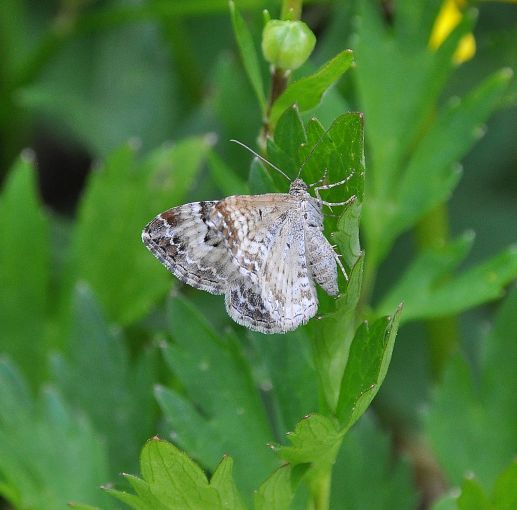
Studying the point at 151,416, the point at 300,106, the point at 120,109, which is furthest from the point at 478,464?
the point at 120,109

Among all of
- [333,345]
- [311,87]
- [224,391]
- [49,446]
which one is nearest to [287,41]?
[311,87]

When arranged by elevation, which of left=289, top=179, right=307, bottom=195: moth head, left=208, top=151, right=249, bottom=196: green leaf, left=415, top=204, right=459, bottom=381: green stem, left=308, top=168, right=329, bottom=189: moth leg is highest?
left=308, top=168, right=329, bottom=189: moth leg

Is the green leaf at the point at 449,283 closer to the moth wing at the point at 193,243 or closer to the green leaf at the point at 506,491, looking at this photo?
the green leaf at the point at 506,491

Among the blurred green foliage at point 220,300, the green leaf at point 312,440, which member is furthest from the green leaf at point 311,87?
Answer: the green leaf at point 312,440

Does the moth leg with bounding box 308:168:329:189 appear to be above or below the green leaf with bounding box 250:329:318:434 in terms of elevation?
above

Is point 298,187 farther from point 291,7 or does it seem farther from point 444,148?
point 444,148

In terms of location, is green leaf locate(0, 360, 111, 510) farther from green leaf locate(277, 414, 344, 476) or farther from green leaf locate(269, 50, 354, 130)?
green leaf locate(269, 50, 354, 130)

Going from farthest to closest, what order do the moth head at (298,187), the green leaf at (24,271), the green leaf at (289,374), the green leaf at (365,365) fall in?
1. the green leaf at (24,271)
2. the green leaf at (289,374)
3. the moth head at (298,187)
4. the green leaf at (365,365)

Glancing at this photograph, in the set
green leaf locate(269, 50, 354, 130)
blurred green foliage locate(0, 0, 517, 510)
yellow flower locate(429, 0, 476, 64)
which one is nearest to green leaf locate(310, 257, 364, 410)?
blurred green foliage locate(0, 0, 517, 510)
